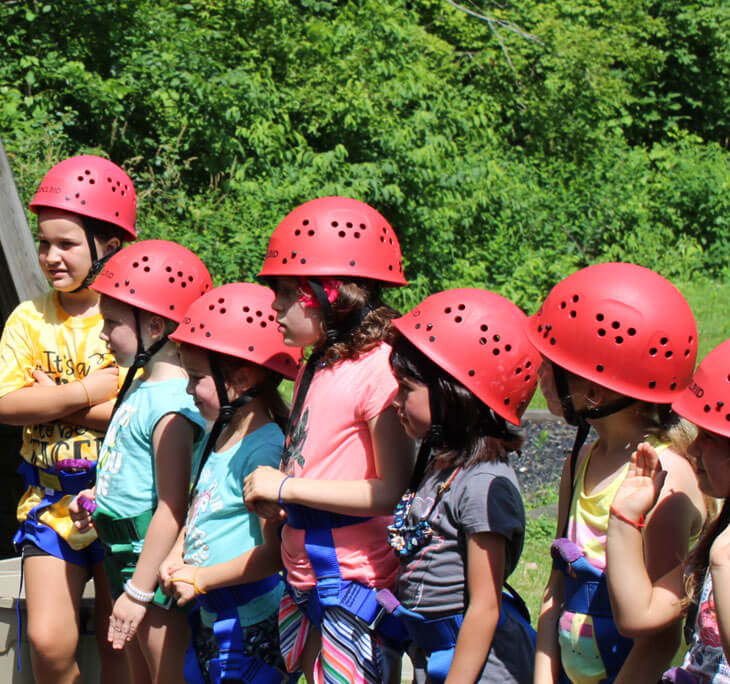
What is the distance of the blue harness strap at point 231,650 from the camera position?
3783 mm

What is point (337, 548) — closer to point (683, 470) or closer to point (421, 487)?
point (421, 487)

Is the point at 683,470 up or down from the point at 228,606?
up

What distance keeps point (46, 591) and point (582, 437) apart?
245 centimetres

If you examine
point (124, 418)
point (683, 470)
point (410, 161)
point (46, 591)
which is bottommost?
point (410, 161)

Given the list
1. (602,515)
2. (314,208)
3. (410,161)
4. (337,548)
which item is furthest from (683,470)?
(410,161)

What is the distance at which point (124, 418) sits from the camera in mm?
4148

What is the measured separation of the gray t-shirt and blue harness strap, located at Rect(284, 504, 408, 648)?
0.70ft

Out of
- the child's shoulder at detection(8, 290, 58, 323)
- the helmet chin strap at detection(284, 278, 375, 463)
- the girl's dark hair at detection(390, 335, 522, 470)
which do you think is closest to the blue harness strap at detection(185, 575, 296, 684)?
the helmet chin strap at detection(284, 278, 375, 463)

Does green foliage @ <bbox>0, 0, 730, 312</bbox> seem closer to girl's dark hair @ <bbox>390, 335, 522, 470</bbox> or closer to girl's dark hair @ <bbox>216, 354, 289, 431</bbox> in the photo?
girl's dark hair @ <bbox>216, 354, 289, 431</bbox>

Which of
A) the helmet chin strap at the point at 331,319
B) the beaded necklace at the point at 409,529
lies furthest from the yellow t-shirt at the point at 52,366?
the beaded necklace at the point at 409,529

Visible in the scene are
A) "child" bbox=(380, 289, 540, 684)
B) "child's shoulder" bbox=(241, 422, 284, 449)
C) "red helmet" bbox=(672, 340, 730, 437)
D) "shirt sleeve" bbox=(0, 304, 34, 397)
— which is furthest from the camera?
"shirt sleeve" bbox=(0, 304, 34, 397)

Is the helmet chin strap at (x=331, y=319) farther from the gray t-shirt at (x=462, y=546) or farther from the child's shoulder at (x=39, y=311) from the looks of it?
the child's shoulder at (x=39, y=311)

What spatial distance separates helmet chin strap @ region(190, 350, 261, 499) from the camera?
385 cm

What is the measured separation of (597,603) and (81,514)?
2303 mm
